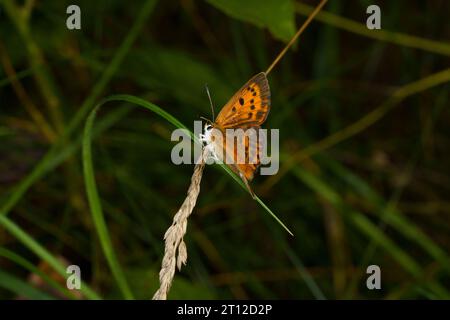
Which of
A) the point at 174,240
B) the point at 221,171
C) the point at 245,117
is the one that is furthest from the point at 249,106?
the point at 221,171

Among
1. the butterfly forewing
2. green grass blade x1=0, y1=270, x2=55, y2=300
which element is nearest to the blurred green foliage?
green grass blade x1=0, y1=270, x2=55, y2=300

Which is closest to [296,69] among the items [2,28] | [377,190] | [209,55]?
[209,55]

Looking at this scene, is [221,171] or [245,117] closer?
[245,117]

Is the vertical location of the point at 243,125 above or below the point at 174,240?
above

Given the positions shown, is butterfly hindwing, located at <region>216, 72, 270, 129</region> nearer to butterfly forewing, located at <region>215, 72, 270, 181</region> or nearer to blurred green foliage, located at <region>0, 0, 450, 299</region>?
butterfly forewing, located at <region>215, 72, 270, 181</region>

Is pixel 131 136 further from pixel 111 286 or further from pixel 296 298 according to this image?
pixel 296 298

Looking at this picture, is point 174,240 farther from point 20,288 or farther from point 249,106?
point 20,288
